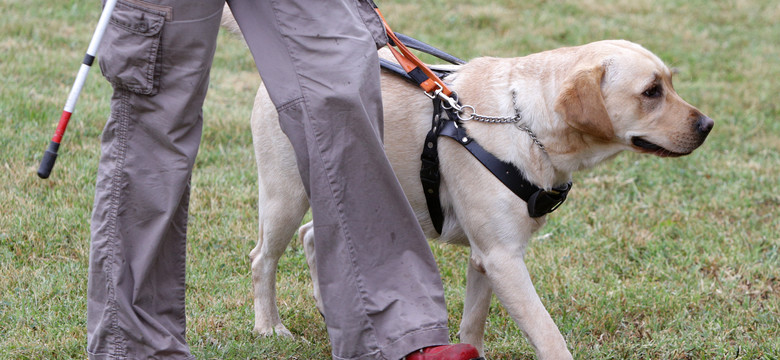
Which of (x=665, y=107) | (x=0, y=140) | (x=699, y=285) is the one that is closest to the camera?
(x=665, y=107)

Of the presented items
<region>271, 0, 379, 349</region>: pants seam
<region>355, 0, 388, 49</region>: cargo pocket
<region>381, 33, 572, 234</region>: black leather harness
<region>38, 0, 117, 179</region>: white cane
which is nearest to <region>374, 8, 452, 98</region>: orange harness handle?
<region>381, 33, 572, 234</region>: black leather harness

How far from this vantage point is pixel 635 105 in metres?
3.27

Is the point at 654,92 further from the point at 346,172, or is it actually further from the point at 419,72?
the point at 346,172

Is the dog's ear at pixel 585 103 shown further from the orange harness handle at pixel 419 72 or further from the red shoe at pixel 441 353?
the red shoe at pixel 441 353

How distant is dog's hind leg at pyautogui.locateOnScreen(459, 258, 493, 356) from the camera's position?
3.80 meters

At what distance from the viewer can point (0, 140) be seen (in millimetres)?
5906

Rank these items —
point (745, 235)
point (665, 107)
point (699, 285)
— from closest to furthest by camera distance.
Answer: point (665, 107)
point (699, 285)
point (745, 235)

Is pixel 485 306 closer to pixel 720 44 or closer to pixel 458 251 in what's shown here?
pixel 458 251

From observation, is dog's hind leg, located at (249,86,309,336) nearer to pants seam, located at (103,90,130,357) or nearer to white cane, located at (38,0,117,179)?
pants seam, located at (103,90,130,357)

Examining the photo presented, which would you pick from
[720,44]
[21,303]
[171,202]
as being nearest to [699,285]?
[171,202]

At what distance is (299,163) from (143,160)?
53cm

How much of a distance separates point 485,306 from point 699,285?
1.54 metres

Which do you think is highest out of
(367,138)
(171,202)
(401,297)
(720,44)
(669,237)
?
(367,138)

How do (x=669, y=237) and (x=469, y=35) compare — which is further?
(x=469, y=35)
